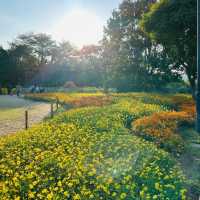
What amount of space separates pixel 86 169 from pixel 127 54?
35.9m

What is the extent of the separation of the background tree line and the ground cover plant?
16255mm

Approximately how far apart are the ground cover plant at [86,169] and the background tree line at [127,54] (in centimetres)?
1626

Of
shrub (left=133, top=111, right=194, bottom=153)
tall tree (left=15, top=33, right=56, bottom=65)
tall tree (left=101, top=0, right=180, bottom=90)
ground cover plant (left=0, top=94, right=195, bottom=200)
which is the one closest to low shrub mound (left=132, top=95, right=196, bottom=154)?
shrub (left=133, top=111, right=194, bottom=153)

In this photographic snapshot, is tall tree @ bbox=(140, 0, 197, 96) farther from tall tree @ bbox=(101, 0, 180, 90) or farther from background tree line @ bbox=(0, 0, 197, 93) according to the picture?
tall tree @ bbox=(101, 0, 180, 90)

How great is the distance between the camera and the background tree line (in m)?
24.0

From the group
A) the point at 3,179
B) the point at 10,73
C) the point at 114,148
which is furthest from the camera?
the point at 10,73

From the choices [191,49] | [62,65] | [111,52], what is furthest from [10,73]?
[191,49]

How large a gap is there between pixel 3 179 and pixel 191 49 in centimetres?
2133

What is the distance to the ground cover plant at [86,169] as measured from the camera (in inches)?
201

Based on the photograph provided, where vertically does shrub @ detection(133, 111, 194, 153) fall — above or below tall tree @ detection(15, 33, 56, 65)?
below

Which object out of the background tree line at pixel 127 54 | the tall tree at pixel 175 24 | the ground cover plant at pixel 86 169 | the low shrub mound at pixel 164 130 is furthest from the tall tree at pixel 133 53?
the ground cover plant at pixel 86 169

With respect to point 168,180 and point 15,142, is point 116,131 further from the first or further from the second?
point 168,180

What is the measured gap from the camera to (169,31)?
78.4 feet

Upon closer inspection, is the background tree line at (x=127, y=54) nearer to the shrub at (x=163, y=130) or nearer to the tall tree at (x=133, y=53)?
the tall tree at (x=133, y=53)
